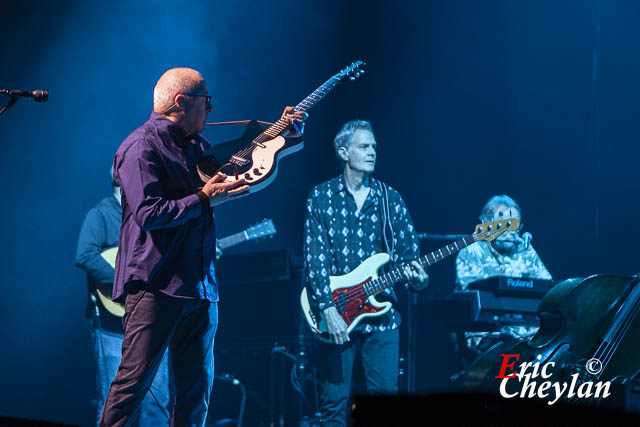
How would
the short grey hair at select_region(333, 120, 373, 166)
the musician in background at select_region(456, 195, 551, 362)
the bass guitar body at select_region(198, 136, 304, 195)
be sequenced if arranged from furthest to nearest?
the musician in background at select_region(456, 195, 551, 362), the short grey hair at select_region(333, 120, 373, 166), the bass guitar body at select_region(198, 136, 304, 195)

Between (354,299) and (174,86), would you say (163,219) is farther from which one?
(354,299)

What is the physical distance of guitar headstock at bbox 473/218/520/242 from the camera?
5578 millimetres

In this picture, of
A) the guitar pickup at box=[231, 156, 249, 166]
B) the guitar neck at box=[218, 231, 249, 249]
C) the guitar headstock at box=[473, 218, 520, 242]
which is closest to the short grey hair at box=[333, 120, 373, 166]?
the guitar headstock at box=[473, 218, 520, 242]

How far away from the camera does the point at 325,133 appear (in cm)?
791

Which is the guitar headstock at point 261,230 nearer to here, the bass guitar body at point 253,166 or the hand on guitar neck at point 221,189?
the bass guitar body at point 253,166

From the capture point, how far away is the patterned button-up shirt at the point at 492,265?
6.39 m

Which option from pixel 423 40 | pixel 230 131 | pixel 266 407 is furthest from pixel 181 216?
pixel 423 40

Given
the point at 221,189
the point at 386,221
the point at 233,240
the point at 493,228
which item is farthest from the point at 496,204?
the point at 221,189

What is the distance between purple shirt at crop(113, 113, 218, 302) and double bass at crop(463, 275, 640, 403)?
1726 millimetres

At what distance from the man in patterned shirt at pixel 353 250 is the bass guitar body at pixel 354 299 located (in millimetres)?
53

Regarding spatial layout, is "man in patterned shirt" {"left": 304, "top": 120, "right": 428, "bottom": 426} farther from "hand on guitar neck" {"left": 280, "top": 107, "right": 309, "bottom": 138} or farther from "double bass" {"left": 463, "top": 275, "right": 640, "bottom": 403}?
"hand on guitar neck" {"left": 280, "top": 107, "right": 309, "bottom": 138}

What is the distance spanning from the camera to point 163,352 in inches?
125

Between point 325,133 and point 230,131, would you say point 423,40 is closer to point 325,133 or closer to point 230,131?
point 325,133

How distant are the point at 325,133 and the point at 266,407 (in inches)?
116
